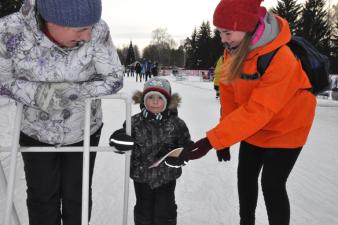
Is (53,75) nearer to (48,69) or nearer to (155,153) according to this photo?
(48,69)

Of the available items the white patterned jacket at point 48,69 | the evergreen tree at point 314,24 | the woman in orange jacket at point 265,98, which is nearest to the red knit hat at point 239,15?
the woman in orange jacket at point 265,98

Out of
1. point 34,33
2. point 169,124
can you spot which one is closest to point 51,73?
point 34,33

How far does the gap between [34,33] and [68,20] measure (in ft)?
0.71

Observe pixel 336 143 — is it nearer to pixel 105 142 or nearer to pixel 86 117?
pixel 105 142

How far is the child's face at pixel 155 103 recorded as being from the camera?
106 inches

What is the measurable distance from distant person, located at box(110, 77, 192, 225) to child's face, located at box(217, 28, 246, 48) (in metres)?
0.65

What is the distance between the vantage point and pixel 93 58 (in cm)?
190

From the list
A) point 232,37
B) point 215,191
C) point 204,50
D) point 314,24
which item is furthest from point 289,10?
point 232,37

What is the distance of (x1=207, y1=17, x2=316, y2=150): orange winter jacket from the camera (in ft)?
6.76

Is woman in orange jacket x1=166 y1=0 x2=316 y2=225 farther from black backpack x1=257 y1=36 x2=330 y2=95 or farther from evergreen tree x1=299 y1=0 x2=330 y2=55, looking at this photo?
evergreen tree x1=299 y1=0 x2=330 y2=55

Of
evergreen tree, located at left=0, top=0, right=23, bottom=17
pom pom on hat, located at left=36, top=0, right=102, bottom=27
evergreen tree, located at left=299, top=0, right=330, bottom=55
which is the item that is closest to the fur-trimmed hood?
pom pom on hat, located at left=36, top=0, right=102, bottom=27

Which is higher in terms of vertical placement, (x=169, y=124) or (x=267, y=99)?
(x=267, y=99)

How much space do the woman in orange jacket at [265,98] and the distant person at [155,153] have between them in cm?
29

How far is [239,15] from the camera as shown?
6.92ft
